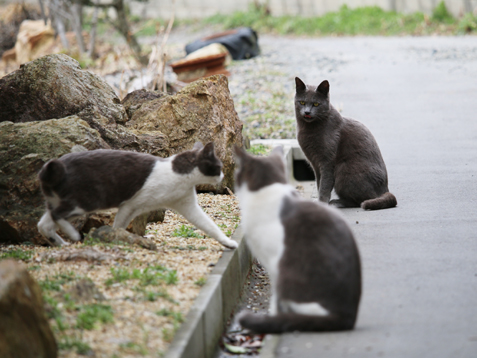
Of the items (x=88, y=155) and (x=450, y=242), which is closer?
(x=88, y=155)

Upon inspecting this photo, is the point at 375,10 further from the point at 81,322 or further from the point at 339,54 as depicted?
the point at 81,322

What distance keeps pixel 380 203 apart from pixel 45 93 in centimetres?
355

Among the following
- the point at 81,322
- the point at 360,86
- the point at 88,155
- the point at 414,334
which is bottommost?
the point at 360,86

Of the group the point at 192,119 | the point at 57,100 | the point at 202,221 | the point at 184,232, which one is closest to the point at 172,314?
the point at 202,221

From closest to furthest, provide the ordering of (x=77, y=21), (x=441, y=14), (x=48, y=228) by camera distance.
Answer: (x=48, y=228), (x=77, y=21), (x=441, y=14)

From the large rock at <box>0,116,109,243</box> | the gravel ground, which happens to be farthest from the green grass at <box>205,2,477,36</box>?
the gravel ground

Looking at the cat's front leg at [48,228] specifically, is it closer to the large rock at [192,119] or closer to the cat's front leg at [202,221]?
the cat's front leg at [202,221]

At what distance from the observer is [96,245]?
3.98m

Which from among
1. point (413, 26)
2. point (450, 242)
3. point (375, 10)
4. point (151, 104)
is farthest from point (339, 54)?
point (450, 242)

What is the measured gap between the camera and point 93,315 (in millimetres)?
2842

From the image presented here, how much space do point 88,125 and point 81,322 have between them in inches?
98.0

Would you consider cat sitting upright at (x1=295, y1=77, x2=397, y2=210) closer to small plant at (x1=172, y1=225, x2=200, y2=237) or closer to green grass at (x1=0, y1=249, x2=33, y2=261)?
small plant at (x1=172, y1=225, x2=200, y2=237)

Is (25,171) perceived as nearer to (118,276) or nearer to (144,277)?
(118,276)

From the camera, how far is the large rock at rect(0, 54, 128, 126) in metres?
5.10
